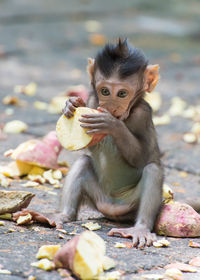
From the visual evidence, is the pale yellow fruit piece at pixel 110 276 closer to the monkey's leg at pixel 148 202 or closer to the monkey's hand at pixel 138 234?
the monkey's hand at pixel 138 234

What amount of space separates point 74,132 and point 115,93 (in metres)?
0.39

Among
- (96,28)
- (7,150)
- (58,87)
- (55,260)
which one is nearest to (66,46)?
(96,28)

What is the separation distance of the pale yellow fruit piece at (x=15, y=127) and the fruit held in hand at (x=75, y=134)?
2.45 m

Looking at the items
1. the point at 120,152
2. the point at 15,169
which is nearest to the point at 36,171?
the point at 15,169

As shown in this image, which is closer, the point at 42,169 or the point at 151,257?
the point at 151,257

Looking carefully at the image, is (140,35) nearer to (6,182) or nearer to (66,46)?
(66,46)

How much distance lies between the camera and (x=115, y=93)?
4184 millimetres

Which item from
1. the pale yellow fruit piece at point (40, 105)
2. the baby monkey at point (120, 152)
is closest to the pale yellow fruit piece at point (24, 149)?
the baby monkey at point (120, 152)

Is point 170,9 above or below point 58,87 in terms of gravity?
above

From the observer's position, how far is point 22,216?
397 cm

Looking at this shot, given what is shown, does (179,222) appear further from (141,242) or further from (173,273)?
(173,273)

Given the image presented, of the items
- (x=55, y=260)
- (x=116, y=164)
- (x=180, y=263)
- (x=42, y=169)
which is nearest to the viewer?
(x=55, y=260)

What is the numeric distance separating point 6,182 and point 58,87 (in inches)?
162

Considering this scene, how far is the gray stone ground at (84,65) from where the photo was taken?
11.9 ft
